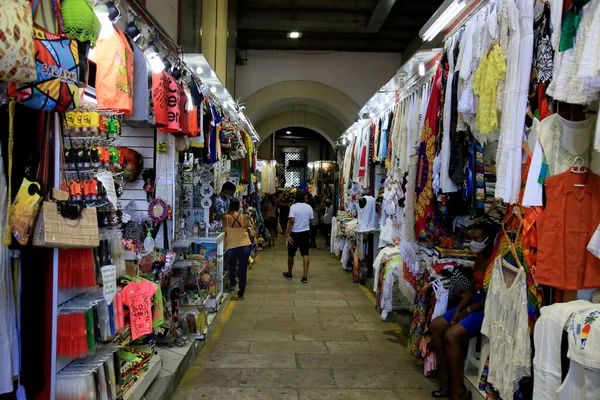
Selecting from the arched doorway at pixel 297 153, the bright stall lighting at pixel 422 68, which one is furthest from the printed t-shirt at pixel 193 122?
the arched doorway at pixel 297 153

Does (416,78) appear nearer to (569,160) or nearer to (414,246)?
(414,246)

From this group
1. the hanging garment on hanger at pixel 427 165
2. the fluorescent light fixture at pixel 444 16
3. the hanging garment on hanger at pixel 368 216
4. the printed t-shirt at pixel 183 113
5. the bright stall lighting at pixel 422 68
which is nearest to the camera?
the fluorescent light fixture at pixel 444 16

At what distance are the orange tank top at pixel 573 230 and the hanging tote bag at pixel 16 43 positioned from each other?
2.51 meters

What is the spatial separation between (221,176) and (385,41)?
693cm

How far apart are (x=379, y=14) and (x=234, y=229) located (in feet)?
19.5

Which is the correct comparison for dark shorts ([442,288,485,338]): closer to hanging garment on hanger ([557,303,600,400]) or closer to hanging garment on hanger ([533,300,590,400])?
hanging garment on hanger ([533,300,590,400])

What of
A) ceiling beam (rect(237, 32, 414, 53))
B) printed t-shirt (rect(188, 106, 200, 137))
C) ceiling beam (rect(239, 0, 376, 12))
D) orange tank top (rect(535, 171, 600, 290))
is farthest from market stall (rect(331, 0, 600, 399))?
ceiling beam (rect(237, 32, 414, 53))

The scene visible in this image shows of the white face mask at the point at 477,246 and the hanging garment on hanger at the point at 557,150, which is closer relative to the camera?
the hanging garment on hanger at the point at 557,150

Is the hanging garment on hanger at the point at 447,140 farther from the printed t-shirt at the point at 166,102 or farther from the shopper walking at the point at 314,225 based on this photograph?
the shopper walking at the point at 314,225

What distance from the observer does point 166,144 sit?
4.51m

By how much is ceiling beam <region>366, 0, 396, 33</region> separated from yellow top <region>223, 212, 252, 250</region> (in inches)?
211

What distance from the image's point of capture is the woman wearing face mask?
356cm

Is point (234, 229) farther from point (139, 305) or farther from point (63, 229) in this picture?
point (63, 229)

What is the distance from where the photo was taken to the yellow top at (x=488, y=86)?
2875 mm
